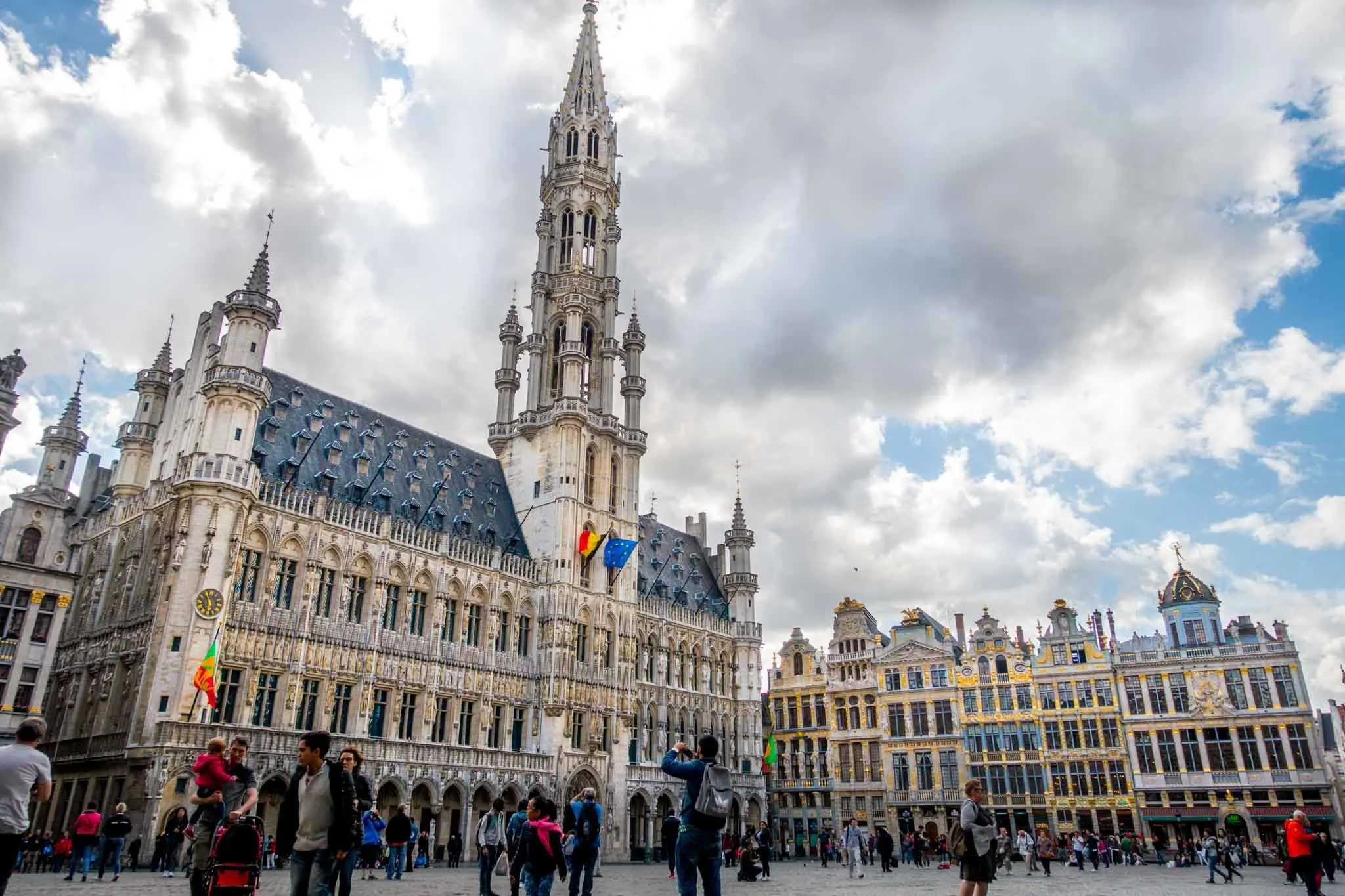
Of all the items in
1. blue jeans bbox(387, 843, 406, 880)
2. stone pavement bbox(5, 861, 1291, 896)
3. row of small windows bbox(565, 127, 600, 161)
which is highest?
row of small windows bbox(565, 127, 600, 161)

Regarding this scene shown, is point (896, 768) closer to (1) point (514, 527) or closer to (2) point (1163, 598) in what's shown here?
(2) point (1163, 598)

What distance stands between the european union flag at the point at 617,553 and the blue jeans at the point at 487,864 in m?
34.3

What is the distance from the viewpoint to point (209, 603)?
3372 centimetres

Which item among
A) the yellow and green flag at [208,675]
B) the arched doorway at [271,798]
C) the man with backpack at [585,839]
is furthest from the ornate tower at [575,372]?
the man with backpack at [585,839]

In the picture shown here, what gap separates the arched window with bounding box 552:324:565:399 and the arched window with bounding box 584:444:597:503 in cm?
421

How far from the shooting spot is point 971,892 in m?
10.7

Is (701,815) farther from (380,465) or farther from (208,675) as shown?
(380,465)

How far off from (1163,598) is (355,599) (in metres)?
50.0

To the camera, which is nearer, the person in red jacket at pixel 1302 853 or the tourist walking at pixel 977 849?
the tourist walking at pixel 977 849

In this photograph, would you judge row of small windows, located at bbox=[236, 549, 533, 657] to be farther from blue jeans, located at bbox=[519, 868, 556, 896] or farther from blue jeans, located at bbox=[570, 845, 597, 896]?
blue jeans, located at bbox=[519, 868, 556, 896]

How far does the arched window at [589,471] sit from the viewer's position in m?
53.8

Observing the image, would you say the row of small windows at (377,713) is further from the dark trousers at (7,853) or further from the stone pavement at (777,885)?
the dark trousers at (7,853)

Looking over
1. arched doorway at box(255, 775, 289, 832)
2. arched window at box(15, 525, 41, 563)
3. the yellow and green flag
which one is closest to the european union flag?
arched doorway at box(255, 775, 289, 832)

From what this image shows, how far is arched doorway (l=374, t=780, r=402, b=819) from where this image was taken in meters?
38.9
